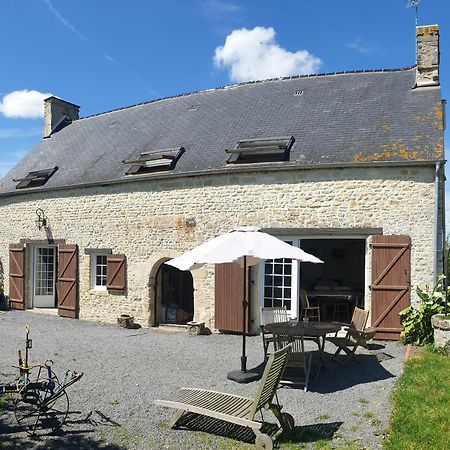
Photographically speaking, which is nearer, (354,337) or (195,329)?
(354,337)

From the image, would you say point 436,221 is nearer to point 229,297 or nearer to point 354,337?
point 354,337

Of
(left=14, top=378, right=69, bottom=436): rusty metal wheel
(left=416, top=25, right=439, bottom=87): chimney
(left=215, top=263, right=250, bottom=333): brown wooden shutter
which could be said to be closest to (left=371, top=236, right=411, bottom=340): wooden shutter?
(left=215, top=263, right=250, bottom=333): brown wooden shutter

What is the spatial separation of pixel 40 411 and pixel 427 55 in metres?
11.2

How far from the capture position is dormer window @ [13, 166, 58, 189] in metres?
14.6

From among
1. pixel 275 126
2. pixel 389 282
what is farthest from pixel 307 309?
pixel 275 126

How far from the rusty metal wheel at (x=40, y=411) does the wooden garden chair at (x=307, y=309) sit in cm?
716

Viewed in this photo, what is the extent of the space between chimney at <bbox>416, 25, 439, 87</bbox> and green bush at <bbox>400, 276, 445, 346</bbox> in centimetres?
520

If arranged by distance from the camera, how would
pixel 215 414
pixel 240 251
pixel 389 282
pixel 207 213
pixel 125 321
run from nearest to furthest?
1. pixel 215 414
2. pixel 240 251
3. pixel 389 282
4. pixel 207 213
5. pixel 125 321

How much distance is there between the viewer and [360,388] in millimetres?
6082

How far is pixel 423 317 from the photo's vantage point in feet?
28.1

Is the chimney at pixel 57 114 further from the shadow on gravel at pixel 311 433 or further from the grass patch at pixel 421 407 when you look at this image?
the shadow on gravel at pixel 311 433

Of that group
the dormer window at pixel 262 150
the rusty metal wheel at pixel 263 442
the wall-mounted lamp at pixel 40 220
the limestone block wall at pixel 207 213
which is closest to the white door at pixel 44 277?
the limestone block wall at pixel 207 213

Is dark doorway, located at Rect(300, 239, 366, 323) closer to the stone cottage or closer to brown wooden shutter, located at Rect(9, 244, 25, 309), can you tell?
the stone cottage

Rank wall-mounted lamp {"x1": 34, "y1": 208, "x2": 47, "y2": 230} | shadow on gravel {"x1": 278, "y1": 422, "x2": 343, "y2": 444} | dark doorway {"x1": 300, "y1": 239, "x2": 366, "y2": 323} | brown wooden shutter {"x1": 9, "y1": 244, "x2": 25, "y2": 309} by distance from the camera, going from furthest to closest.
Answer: dark doorway {"x1": 300, "y1": 239, "x2": 366, "y2": 323} < brown wooden shutter {"x1": 9, "y1": 244, "x2": 25, "y2": 309} < wall-mounted lamp {"x1": 34, "y1": 208, "x2": 47, "y2": 230} < shadow on gravel {"x1": 278, "y1": 422, "x2": 343, "y2": 444}
